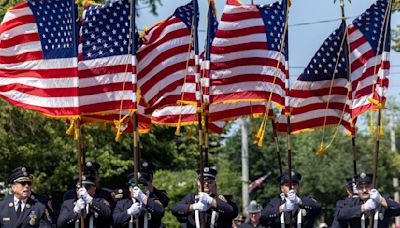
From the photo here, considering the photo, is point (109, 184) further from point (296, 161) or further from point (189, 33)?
point (296, 161)

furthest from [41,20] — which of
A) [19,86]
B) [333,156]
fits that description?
[333,156]

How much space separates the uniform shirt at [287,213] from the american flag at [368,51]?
149cm

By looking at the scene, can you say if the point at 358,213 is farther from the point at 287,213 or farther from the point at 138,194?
the point at 138,194

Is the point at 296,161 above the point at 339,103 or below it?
below

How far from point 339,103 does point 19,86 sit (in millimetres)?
4858

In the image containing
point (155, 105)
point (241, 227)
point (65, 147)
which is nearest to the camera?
point (155, 105)

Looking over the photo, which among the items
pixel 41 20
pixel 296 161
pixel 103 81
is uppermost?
pixel 41 20

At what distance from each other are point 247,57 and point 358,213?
2764 millimetres

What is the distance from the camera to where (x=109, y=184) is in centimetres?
3312

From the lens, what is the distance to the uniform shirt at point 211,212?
13859 mm

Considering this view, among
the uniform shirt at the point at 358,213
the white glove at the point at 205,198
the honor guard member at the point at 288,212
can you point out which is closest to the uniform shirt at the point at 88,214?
the white glove at the point at 205,198

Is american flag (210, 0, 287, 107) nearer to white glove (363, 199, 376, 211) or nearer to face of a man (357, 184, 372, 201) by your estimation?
face of a man (357, 184, 372, 201)

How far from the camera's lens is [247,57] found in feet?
48.6

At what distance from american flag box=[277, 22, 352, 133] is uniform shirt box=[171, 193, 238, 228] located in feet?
7.11
